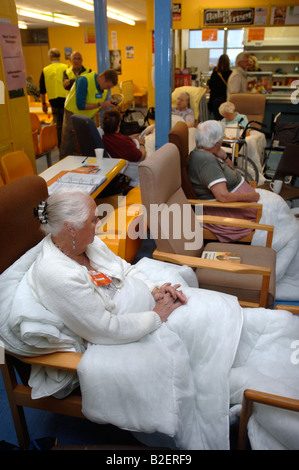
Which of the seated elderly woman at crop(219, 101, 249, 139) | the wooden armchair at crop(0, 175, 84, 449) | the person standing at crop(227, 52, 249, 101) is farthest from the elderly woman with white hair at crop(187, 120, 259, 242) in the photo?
the person standing at crop(227, 52, 249, 101)

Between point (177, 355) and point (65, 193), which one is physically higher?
point (65, 193)

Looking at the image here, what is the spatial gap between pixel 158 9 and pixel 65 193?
2539 millimetres

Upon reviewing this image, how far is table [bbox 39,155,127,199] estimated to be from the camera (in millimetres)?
2961

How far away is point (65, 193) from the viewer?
60.4 inches

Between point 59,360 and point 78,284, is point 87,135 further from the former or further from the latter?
point 59,360

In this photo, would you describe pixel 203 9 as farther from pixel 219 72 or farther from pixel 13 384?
pixel 13 384

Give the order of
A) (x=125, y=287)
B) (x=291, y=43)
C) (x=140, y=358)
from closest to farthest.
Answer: (x=140, y=358) < (x=125, y=287) < (x=291, y=43)

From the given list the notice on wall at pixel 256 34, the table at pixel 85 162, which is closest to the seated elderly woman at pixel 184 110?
the table at pixel 85 162

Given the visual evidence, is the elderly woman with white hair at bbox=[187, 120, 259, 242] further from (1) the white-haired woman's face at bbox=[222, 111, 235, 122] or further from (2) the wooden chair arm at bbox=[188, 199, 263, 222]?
(1) the white-haired woman's face at bbox=[222, 111, 235, 122]

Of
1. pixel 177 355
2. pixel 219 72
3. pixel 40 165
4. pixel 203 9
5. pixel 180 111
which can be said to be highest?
pixel 203 9

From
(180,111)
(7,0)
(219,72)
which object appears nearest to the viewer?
(7,0)

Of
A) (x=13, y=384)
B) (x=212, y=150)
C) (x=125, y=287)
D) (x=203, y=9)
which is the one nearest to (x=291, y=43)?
(x=203, y=9)

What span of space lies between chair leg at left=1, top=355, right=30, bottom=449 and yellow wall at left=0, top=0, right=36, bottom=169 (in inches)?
103

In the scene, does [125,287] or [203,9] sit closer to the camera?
[125,287]
